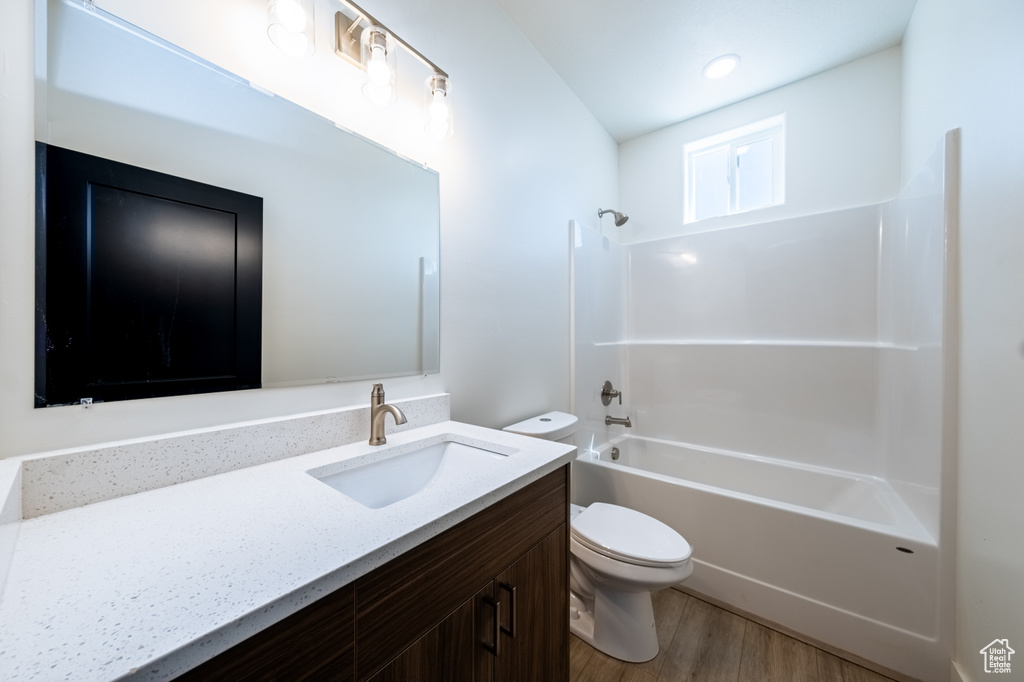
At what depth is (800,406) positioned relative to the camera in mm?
2121

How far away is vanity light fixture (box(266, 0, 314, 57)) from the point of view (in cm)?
89

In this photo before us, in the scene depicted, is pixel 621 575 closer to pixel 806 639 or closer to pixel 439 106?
pixel 806 639

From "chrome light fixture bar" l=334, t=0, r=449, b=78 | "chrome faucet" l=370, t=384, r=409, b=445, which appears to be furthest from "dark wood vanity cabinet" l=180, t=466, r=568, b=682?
"chrome light fixture bar" l=334, t=0, r=449, b=78

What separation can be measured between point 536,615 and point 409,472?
49 cm

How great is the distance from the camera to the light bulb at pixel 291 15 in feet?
2.91

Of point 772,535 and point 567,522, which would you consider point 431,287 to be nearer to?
point 567,522

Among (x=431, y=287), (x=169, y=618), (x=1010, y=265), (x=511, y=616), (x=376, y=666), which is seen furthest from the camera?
(x=431, y=287)

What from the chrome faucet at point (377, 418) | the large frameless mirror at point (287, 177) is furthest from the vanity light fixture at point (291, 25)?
the chrome faucet at point (377, 418)

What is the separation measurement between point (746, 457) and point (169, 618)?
8.47 ft

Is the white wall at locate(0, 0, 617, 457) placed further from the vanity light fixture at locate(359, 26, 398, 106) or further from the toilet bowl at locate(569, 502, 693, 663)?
the toilet bowl at locate(569, 502, 693, 663)

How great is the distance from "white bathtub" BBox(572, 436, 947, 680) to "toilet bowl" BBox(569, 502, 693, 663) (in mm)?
373

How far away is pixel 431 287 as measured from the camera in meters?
1.34

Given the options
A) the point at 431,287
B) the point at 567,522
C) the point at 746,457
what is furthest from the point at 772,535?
the point at 431,287

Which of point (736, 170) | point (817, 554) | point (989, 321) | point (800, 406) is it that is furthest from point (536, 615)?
point (736, 170)
